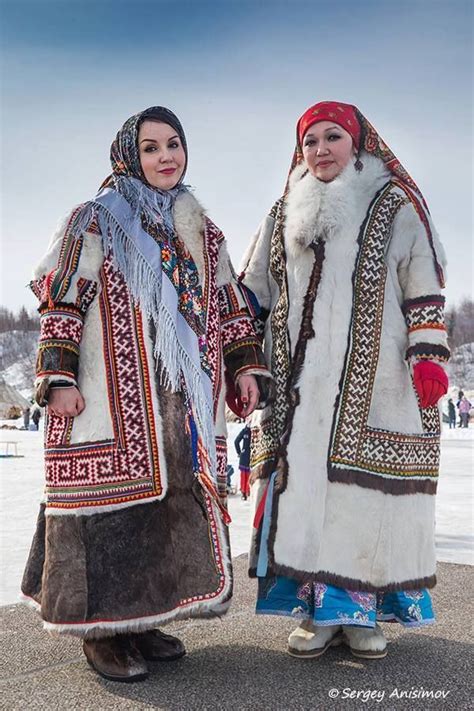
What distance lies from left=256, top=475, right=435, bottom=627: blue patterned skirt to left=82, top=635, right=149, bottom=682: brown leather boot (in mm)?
510

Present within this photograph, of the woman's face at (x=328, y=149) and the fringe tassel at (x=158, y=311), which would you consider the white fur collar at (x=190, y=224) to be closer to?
the fringe tassel at (x=158, y=311)

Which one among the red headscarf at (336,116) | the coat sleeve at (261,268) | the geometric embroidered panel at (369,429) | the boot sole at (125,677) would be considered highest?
the red headscarf at (336,116)

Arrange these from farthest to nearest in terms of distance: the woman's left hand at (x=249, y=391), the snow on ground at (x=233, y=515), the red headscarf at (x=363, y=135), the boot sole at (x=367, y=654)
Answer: the snow on ground at (x=233, y=515)
the red headscarf at (x=363, y=135)
the woman's left hand at (x=249, y=391)
the boot sole at (x=367, y=654)

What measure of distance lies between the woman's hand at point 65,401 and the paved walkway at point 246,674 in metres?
0.85

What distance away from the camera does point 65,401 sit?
2.48 metres

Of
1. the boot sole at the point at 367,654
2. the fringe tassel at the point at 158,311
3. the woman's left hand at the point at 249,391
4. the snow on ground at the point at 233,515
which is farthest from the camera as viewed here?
the snow on ground at the point at 233,515

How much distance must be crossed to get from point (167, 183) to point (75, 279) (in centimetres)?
51

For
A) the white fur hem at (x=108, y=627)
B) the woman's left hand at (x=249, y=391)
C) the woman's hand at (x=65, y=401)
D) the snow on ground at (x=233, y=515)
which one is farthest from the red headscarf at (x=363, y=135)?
the white fur hem at (x=108, y=627)

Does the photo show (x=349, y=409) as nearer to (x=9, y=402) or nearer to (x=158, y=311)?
(x=158, y=311)

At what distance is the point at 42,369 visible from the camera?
249 centimetres

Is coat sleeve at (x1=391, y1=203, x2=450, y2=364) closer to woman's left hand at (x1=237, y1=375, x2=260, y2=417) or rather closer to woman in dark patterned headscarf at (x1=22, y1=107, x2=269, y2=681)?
woman's left hand at (x1=237, y1=375, x2=260, y2=417)

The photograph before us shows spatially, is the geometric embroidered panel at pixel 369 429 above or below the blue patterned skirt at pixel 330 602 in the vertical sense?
above

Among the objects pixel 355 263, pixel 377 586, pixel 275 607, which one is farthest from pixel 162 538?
pixel 355 263

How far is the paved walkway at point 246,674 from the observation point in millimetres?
2281
